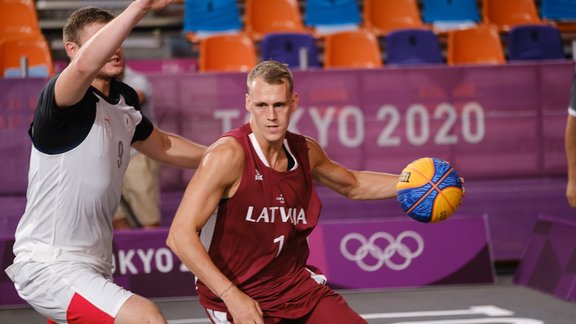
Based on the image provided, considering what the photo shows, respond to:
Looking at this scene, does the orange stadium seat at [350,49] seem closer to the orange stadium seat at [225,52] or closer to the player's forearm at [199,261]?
the orange stadium seat at [225,52]

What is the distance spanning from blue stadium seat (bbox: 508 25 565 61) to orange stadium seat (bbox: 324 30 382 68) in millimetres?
1638

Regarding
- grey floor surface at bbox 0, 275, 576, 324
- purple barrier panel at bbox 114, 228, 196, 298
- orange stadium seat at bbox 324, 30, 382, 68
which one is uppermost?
orange stadium seat at bbox 324, 30, 382, 68

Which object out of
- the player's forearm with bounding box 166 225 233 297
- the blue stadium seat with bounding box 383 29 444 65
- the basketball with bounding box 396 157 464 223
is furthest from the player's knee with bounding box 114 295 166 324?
the blue stadium seat with bounding box 383 29 444 65

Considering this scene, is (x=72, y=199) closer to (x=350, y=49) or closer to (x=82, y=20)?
(x=82, y=20)

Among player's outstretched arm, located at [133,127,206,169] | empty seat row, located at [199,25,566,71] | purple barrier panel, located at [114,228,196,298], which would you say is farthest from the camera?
empty seat row, located at [199,25,566,71]

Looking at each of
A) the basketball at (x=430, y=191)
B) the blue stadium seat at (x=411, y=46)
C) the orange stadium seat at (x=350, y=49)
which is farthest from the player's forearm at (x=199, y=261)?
the blue stadium seat at (x=411, y=46)

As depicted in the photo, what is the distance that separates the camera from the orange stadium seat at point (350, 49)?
36.2 feet

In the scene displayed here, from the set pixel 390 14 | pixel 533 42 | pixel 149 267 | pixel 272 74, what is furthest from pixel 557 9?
pixel 272 74

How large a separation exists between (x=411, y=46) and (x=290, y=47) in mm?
1414

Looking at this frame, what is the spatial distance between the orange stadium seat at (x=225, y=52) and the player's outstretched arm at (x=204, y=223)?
6.60 meters

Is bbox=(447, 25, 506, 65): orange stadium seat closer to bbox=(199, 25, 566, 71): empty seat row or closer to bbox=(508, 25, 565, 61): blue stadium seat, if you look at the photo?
bbox=(199, 25, 566, 71): empty seat row

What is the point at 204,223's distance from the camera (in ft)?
13.6

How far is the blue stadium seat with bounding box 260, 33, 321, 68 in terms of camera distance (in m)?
10.6

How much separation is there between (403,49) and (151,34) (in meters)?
3.22
